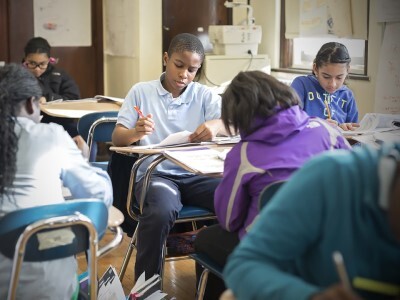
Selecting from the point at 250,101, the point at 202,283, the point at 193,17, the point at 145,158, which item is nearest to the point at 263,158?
the point at 250,101

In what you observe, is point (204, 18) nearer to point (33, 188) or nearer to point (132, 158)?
point (132, 158)

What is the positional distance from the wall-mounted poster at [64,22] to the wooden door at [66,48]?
48mm

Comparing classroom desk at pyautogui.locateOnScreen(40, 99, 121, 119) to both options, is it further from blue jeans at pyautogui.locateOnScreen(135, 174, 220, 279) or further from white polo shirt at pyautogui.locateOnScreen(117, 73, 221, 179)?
blue jeans at pyautogui.locateOnScreen(135, 174, 220, 279)

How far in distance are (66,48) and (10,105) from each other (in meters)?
4.55

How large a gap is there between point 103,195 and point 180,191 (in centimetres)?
99

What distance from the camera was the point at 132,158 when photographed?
3.10m

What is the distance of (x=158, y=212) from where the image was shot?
2807mm

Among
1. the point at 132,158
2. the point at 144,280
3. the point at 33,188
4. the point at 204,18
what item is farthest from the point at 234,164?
the point at 204,18

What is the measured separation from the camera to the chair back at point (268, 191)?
190cm

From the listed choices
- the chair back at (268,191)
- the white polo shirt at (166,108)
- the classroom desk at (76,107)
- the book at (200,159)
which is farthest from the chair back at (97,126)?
the chair back at (268,191)

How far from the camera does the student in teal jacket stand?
1.10m

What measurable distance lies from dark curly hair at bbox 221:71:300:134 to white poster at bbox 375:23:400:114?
8.29 ft

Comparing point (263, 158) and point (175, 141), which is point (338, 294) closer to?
point (263, 158)

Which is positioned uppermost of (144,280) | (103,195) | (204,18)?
(204,18)
